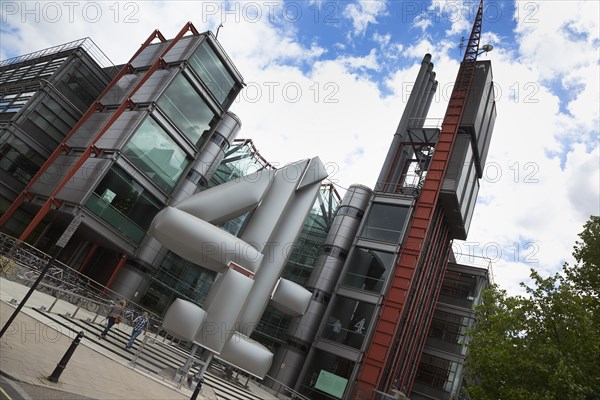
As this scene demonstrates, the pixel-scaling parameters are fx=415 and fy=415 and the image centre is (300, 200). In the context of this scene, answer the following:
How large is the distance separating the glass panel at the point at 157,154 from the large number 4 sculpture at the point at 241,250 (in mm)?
14886

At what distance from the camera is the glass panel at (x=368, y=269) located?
30.8 m

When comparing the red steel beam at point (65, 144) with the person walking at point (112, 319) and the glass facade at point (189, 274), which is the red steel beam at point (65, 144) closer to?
the glass facade at point (189, 274)

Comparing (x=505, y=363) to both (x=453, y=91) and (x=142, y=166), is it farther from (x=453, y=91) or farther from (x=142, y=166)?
(x=453, y=91)

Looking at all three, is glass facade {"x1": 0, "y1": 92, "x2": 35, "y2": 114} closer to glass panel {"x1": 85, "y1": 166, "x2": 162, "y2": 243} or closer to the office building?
the office building

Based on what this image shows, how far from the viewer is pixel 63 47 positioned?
111ft

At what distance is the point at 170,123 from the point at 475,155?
26300 millimetres

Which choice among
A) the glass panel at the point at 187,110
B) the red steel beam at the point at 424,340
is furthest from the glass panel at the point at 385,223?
the glass panel at the point at 187,110

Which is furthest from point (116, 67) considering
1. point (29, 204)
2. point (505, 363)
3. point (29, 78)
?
point (505, 363)

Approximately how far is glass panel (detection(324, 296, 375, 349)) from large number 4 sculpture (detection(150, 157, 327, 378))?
1453 centimetres

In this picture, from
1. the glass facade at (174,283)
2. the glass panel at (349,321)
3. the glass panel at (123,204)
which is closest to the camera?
the glass panel at (123,204)

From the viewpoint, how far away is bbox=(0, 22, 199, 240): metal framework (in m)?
25.3

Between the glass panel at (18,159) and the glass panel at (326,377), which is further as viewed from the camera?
the glass panel at (326,377)

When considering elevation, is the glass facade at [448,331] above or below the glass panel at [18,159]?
above

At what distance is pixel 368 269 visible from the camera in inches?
1243
